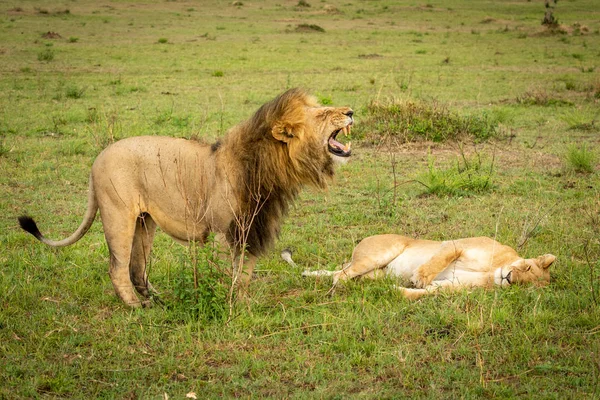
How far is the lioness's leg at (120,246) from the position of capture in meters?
4.52

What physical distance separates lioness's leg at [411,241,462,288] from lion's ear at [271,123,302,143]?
137 cm

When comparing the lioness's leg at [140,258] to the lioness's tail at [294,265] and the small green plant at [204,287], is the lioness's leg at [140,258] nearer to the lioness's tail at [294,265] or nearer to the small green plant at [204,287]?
the small green plant at [204,287]

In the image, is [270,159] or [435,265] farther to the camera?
[435,265]

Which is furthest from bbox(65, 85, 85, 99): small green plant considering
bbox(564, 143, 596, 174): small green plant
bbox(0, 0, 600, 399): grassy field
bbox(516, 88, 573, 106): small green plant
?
bbox(564, 143, 596, 174): small green plant

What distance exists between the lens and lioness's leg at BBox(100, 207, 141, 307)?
4.52 metres

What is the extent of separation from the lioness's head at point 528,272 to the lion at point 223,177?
1391mm

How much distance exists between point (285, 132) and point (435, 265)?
1493 millimetres

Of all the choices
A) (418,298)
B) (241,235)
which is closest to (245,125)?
(241,235)

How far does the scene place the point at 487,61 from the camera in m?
20.5

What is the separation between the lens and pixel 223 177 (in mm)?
4547

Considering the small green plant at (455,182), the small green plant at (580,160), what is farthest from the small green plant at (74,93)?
the small green plant at (580,160)

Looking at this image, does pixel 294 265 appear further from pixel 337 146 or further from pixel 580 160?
pixel 580 160

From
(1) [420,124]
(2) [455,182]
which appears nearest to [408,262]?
(2) [455,182]

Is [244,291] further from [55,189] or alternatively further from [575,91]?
[575,91]
